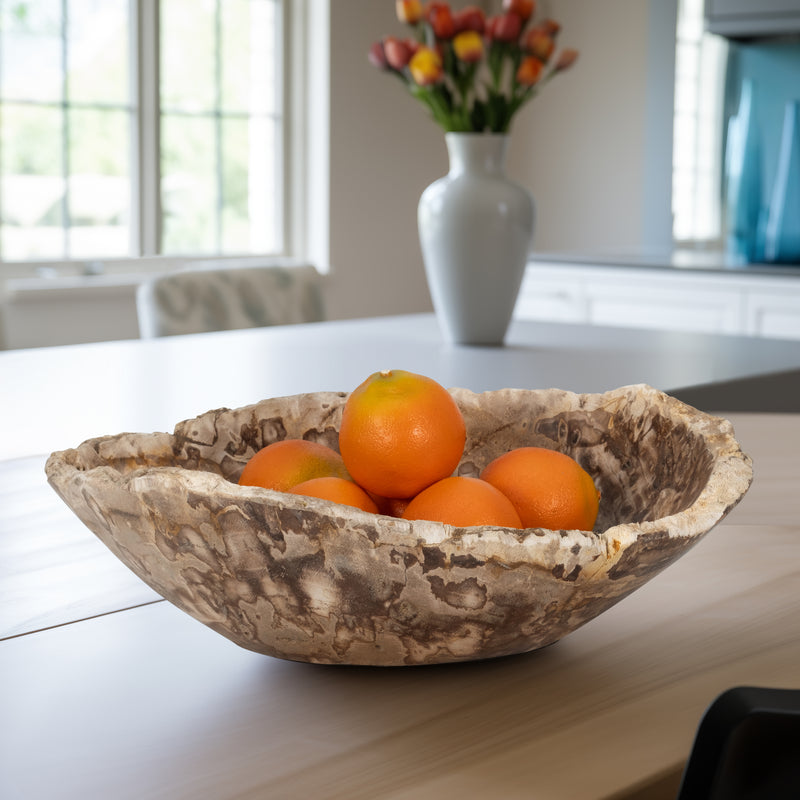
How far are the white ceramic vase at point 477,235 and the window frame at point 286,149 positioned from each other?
7.51 feet

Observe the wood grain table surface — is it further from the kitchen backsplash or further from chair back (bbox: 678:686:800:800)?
the kitchen backsplash

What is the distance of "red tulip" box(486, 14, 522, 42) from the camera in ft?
5.35

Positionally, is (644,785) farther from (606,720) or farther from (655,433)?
(655,433)

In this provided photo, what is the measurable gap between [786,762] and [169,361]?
1.32 metres

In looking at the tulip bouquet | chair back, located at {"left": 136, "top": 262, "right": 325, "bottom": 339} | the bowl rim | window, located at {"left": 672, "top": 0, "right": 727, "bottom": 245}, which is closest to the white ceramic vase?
the tulip bouquet

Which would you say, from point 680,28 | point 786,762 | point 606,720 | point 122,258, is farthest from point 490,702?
point 680,28

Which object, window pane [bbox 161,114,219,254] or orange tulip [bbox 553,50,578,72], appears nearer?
orange tulip [bbox 553,50,578,72]

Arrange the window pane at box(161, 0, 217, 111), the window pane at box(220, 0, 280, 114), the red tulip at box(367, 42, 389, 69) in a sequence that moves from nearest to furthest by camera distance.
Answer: the red tulip at box(367, 42, 389, 69), the window pane at box(161, 0, 217, 111), the window pane at box(220, 0, 280, 114)

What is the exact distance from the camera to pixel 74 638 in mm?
589

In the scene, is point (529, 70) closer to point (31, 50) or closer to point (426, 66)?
point (426, 66)

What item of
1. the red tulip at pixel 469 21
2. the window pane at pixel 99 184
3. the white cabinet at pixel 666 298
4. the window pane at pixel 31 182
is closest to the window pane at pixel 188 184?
the window pane at pixel 99 184

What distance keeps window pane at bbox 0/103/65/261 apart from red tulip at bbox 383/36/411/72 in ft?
7.54

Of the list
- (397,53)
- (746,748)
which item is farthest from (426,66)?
(746,748)

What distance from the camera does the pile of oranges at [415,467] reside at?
0.57 meters
